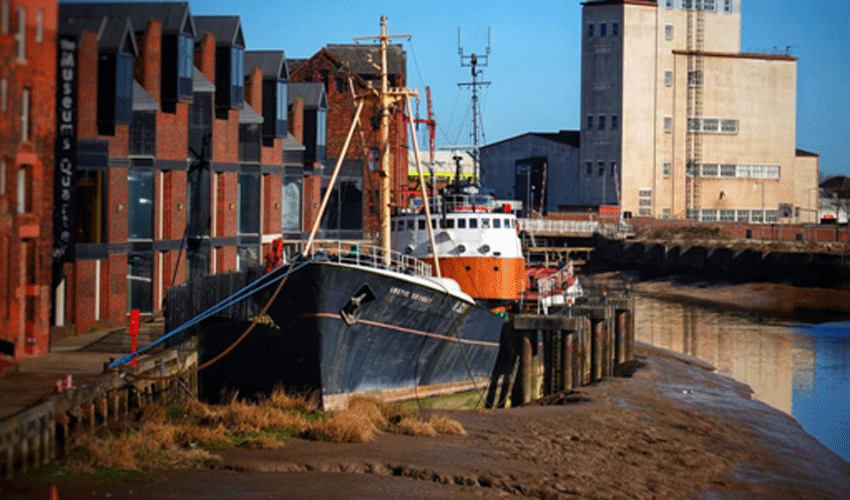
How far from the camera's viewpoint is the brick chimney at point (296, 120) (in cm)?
6072

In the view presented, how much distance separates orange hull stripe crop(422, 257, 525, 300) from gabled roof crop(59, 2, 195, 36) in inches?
446

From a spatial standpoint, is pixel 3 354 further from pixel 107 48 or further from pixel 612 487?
pixel 107 48

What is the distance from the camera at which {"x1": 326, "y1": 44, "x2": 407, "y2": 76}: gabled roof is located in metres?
86.1

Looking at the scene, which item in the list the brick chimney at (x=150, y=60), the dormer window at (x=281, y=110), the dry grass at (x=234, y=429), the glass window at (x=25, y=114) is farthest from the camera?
the dormer window at (x=281, y=110)

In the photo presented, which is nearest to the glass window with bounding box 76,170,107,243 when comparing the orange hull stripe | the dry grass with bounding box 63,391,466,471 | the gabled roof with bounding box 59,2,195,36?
the gabled roof with bounding box 59,2,195,36

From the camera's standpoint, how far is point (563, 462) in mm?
24828

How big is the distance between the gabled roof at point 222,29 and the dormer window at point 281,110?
18.9 ft

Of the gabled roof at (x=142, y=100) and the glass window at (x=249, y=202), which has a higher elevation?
the gabled roof at (x=142, y=100)

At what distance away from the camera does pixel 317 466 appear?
2239cm

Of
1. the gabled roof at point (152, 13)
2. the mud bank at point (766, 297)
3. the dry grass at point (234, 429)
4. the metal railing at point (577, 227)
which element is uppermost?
the gabled roof at point (152, 13)

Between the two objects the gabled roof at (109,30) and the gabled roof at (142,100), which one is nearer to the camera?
the gabled roof at (109,30)

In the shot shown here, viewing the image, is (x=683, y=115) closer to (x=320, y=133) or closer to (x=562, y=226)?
(x=562, y=226)

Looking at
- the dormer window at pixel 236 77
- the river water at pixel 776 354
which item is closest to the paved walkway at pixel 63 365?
the dormer window at pixel 236 77

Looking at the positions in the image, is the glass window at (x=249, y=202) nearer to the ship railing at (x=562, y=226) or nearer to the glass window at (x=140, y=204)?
the glass window at (x=140, y=204)
